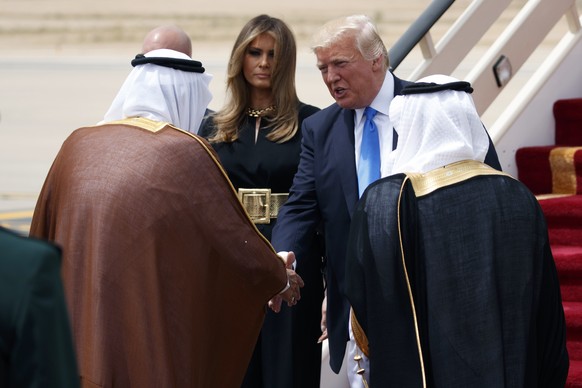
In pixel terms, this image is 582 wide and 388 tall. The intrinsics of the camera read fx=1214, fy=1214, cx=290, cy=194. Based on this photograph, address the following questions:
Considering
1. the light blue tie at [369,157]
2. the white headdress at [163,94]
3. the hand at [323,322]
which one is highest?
the white headdress at [163,94]

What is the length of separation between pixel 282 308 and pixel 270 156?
64 cm

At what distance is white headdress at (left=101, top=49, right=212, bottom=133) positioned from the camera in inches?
158

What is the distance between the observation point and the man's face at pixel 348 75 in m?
4.65

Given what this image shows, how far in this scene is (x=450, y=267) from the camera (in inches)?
141

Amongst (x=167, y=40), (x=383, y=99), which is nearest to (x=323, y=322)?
(x=383, y=99)

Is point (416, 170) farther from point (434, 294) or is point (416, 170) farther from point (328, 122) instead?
point (328, 122)

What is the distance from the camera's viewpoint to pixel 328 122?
15.8 feet

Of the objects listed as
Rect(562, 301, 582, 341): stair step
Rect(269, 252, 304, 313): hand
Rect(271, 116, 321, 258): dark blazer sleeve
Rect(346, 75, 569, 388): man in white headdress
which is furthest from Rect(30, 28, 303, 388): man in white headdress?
Rect(562, 301, 582, 341): stair step

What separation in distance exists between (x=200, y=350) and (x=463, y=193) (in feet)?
3.37

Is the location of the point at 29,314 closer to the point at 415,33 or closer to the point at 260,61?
the point at 260,61

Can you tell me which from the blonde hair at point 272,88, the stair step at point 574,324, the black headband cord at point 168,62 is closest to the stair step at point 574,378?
the stair step at point 574,324

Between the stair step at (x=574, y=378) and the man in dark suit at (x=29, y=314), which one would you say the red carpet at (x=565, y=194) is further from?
the man in dark suit at (x=29, y=314)

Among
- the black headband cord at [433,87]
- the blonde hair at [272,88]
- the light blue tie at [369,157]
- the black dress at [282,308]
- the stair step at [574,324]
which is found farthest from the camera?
the stair step at [574,324]

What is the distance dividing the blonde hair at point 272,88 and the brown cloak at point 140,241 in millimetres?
1254
